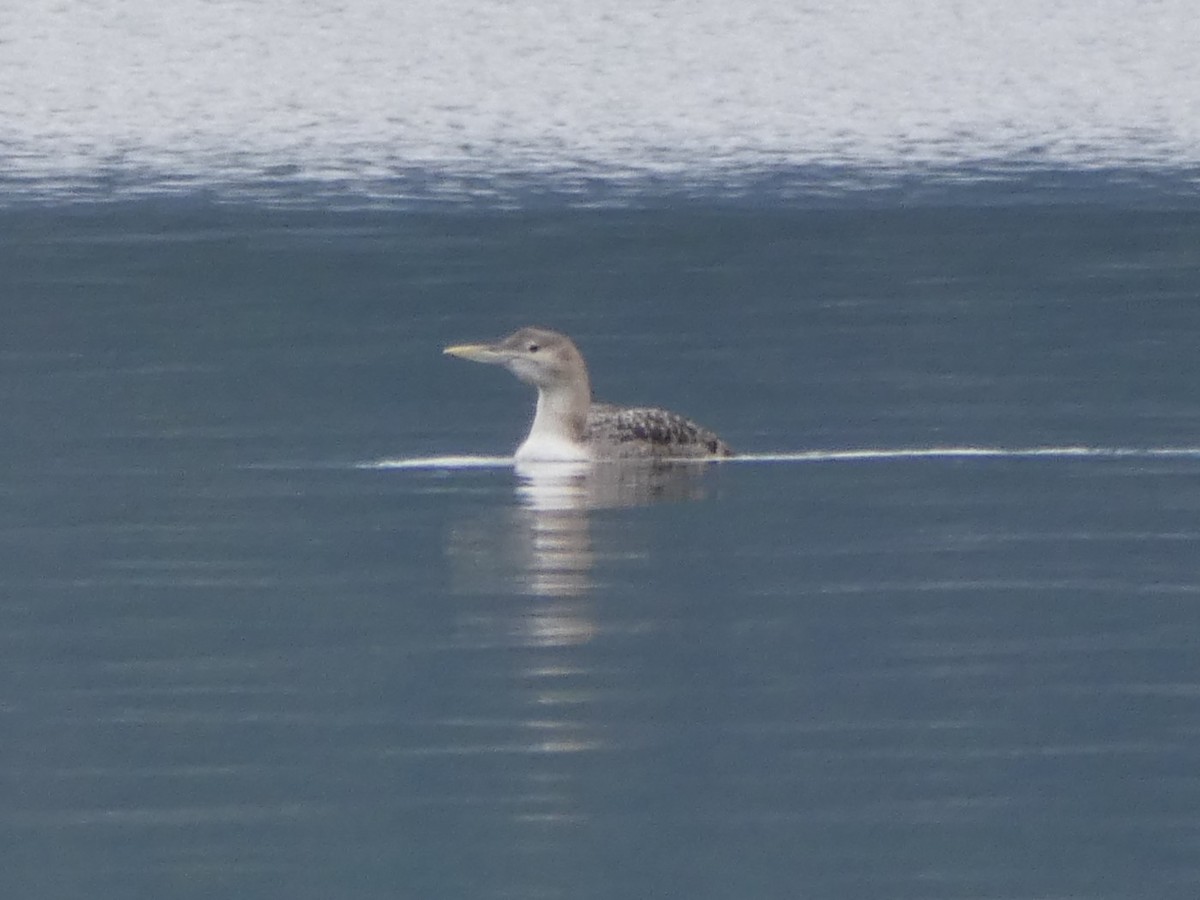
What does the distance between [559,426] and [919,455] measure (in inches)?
72.2

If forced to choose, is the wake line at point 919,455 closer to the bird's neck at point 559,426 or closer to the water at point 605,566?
the water at point 605,566

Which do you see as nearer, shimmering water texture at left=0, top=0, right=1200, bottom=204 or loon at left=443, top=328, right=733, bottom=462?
loon at left=443, top=328, right=733, bottom=462

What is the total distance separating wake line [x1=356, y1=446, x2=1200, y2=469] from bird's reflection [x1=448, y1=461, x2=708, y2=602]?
38cm

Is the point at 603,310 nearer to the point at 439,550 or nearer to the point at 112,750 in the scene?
the point at 439,550

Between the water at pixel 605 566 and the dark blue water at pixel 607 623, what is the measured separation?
0.03 metres

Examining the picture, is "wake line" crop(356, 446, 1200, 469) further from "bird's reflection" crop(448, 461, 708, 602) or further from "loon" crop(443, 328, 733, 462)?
"bird's reflection" crop(448, 461, 708, 602)

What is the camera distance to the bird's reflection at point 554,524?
12688 millimetres

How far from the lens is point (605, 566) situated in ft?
42.4

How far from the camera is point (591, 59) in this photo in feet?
186

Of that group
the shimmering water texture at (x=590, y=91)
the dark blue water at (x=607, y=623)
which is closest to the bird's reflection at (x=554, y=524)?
the dark blue water at (x=607, y=623)

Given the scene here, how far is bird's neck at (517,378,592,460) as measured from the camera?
1605 cm

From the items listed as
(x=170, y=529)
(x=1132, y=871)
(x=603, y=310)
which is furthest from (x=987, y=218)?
(x=1132, y=871)

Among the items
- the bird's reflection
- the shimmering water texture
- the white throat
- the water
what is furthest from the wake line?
the shimmering water texture

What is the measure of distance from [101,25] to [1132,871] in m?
52.2
